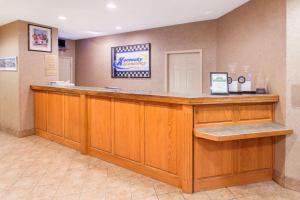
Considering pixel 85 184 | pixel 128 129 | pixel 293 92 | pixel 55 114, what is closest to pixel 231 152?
pixel 293 92

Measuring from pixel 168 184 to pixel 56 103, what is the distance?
2789 mm

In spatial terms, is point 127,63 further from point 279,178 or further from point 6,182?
point 279,178

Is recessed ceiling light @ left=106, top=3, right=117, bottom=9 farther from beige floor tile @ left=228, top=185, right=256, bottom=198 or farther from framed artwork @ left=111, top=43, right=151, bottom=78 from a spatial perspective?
beige floor tile @ left=228, top=185, right=256, bottom=198

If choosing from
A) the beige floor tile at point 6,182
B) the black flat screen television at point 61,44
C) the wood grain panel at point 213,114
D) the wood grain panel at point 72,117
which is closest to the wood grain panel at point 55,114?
the wood grain panel at point 72,117

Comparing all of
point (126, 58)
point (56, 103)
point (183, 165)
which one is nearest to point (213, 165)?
point (183, 165)

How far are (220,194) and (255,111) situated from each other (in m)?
1.06

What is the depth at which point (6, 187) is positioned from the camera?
2803 mm

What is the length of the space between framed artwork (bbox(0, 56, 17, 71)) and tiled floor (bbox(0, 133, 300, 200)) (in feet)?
6.98

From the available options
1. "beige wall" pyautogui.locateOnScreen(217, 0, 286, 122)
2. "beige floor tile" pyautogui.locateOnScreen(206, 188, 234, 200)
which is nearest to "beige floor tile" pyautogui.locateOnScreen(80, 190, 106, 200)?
"beige floor tile" pyautogui.locateOnScreen(206, 188, 234, 200)

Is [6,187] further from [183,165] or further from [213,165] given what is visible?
[213,165]

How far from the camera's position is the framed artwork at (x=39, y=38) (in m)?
5.13

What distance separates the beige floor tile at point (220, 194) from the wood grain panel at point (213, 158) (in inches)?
6.8

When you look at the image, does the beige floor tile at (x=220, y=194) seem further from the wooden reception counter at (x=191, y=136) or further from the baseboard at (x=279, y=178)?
the baseboard at (x=279, y=178)

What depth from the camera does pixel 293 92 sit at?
274cm
